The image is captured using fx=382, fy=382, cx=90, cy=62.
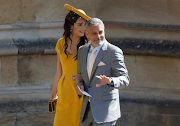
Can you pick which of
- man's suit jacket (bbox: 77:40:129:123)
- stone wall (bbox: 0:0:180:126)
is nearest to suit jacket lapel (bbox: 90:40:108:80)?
man's suit jacket (bbox: 77:40:129:123)

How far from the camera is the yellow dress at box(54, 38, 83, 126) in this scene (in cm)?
396

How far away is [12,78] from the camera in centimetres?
607

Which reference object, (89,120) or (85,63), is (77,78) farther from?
(89,120)

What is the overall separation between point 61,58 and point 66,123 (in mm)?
686

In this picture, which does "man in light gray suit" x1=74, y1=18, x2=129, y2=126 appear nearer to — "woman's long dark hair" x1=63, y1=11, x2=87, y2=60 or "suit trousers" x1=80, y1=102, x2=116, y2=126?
"suit trousers" x1=80, y1=102, x2=116, y2=126

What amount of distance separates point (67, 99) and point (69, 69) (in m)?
0.31

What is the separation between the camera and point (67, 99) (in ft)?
13.1

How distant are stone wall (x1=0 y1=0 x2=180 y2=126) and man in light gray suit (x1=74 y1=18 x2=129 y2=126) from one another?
2526mm

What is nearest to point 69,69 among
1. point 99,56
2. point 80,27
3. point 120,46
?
point 80,27

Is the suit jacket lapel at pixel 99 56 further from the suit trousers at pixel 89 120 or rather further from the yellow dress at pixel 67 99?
the yellow dress at pixel 67 99

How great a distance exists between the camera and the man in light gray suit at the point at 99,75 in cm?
319

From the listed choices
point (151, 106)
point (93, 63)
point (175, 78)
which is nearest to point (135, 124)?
point (151, 106)

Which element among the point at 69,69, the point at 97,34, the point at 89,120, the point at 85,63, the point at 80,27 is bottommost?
the point at 89,120

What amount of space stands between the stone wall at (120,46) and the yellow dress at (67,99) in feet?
6.27
